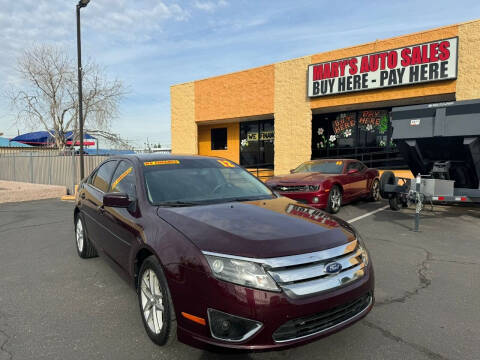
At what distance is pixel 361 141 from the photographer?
1561cm

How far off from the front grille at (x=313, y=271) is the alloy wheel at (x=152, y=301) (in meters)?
0.96

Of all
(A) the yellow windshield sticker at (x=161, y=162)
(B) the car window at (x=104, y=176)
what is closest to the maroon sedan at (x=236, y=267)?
(A) the yellow windshield sticker at (x=161, y=162)

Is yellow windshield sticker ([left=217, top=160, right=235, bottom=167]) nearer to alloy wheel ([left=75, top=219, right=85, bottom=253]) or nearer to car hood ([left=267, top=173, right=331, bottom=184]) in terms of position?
alloy wheel ([left=75, top=219, right=85, bottom=253])

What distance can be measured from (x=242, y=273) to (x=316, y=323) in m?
0.60

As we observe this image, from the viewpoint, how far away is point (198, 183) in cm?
356

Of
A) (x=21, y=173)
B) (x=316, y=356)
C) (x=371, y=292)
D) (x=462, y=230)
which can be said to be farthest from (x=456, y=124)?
(x=21, y=173)

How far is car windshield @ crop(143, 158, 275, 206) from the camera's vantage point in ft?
10.7

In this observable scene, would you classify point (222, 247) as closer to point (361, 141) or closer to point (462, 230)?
A: point (462, 230)

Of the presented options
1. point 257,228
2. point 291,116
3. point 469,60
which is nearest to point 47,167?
point 291,116

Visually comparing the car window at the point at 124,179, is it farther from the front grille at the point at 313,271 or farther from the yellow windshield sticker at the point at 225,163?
the front grille at the point at 313,271

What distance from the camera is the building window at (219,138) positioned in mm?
20578

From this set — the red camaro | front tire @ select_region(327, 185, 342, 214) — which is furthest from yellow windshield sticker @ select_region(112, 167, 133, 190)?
front tire @ select_region(327, 185, 342, 214)

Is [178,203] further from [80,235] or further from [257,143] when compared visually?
[257,143]

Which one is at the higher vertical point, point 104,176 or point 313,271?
point 104,176
